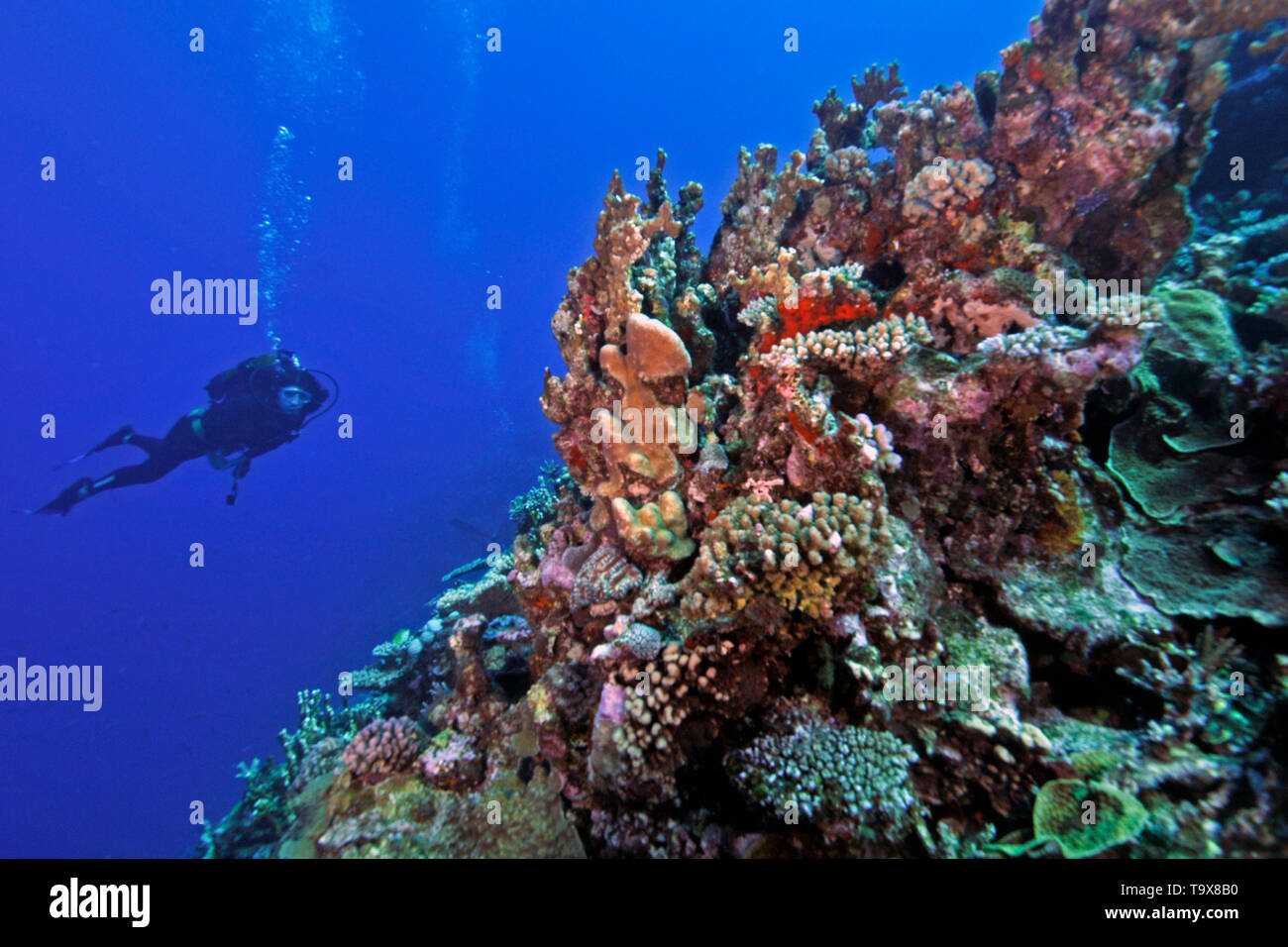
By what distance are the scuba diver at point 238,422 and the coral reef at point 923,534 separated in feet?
35.8

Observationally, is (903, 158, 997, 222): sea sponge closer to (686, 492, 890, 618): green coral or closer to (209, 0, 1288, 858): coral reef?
(209, 0, 1288, 858): coral reef

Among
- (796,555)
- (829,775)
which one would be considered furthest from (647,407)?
(829,775)

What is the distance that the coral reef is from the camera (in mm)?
3250

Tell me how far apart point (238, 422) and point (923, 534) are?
17086mm

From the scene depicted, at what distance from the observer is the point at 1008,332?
15.2ft

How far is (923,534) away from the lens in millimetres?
4176

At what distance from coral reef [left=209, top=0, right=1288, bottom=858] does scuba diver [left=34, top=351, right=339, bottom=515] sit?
10918 mm

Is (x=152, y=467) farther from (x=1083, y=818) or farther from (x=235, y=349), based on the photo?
(x=235, y=349)

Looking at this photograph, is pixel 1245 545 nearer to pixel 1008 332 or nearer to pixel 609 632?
pixel 1008 332

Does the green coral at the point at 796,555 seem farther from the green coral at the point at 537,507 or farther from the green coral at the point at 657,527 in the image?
the green coral at the point at 537,507

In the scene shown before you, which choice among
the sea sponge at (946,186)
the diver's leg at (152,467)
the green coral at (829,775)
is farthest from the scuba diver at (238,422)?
the green coral at (829,775)

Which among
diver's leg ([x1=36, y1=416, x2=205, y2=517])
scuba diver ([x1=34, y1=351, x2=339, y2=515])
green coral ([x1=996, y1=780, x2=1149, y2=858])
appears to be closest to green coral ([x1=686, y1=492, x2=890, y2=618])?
green coral ([x1=996, y1=780, x2=1149, y2=858])
